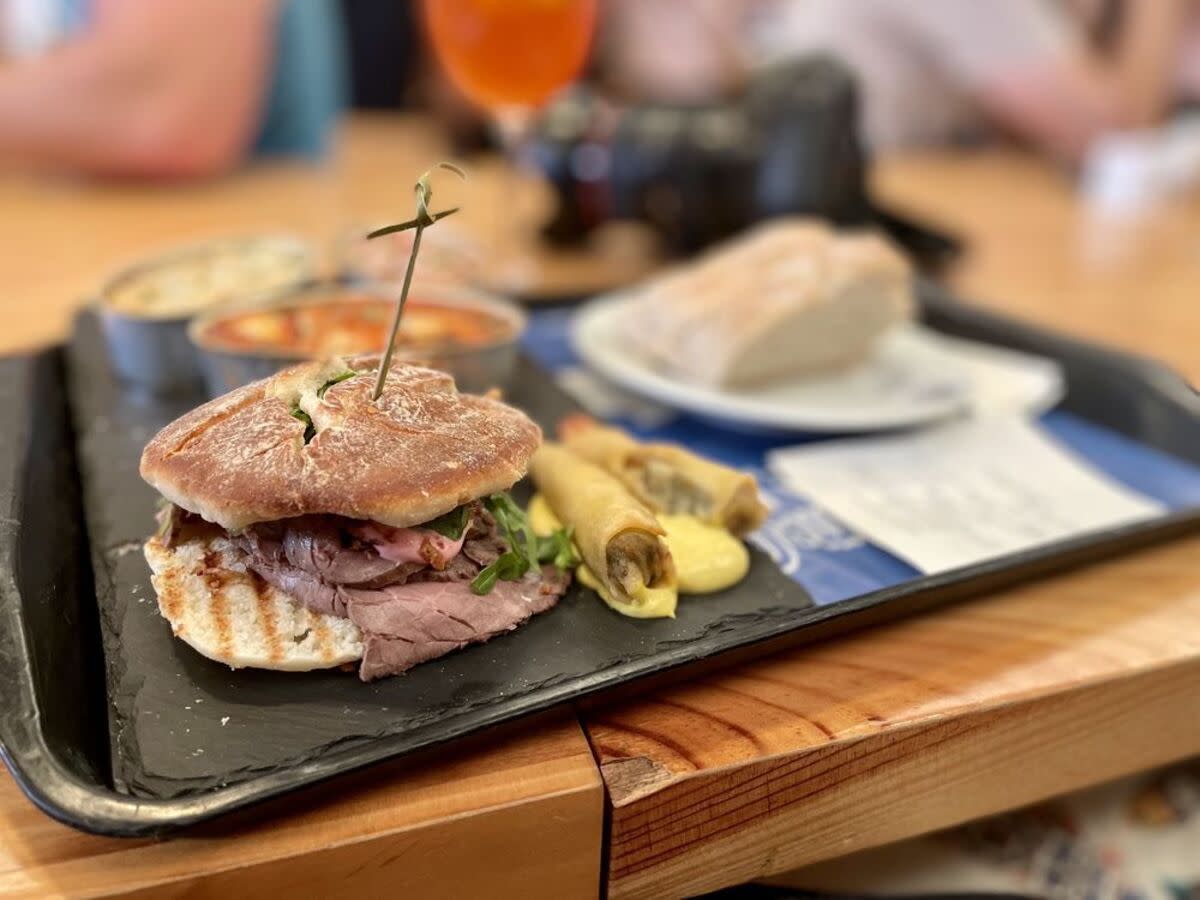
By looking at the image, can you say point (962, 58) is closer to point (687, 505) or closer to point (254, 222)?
point (254, 222)

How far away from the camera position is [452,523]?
33.4 inches

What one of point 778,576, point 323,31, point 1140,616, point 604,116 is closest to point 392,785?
point 778,576

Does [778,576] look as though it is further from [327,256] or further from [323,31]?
[323,31]

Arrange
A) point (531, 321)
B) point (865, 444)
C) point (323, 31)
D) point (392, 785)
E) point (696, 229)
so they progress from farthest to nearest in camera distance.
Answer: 1. point (323, 31)
2. point (696, 229)
3. point (531, 321)
4. point (865, 444)
5. point (392, 785)

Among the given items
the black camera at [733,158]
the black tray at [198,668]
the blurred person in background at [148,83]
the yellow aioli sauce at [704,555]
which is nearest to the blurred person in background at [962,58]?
the black camera at [733,158]

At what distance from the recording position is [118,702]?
0.77 meters

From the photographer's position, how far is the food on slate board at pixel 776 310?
148 centimetres

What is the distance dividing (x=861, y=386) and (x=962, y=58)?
2.29 meters

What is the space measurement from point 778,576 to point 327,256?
1540 mm

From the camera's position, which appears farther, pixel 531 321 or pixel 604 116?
pixel 604 116

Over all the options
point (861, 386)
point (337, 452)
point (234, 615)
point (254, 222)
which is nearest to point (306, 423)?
point (337, 452)

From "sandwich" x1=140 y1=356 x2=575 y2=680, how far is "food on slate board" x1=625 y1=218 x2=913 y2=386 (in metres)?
0.64

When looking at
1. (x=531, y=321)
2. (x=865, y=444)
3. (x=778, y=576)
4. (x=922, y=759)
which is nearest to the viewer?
(x=922, y=759)

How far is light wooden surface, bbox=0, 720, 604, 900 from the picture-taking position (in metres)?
0.67
